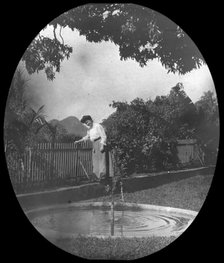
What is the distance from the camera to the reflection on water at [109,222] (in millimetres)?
5445

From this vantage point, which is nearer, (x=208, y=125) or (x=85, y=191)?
(x=85, y=191)

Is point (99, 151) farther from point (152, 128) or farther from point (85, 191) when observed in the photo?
point (152, 128)

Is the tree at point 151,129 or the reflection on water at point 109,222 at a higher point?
the tree at point 151,129

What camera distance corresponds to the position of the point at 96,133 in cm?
549

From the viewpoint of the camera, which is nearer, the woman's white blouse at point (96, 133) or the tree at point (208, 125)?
the woman's white blouse at point (96, 133)

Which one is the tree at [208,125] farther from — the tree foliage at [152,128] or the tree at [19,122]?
the tree at [19,122]

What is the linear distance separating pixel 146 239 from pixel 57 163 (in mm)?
1080

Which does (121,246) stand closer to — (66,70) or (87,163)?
(87,163)

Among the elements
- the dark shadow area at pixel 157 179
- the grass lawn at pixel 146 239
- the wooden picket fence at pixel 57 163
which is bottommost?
the grass lawn at pixel 146 239

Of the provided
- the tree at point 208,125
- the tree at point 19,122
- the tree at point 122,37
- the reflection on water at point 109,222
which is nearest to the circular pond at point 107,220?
the reflection on water at point 109,222

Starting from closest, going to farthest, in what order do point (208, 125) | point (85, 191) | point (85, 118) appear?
point (85, 118) < point (85, 191) < point (208, 125)

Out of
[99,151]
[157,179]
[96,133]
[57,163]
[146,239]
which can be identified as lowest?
[146,239]

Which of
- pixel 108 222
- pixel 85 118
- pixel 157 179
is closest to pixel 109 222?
pixel 108 222

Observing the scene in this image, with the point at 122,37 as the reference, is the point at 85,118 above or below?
below
